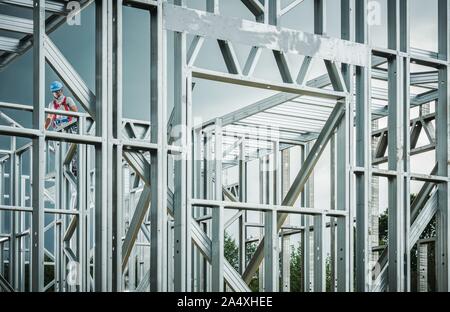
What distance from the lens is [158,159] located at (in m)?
11.8

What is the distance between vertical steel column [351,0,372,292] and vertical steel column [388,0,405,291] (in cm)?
59

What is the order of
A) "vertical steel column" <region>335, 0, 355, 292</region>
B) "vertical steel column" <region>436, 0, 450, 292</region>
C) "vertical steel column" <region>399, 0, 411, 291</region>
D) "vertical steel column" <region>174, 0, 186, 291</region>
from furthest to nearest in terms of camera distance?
"vertical steel column" <region>436, 0, 450, 292</region> → "vertical steel column" <region>399, 0, 411, 291</region> → "vertical steel column" <region>335, 0, 355, 292</region> → "vertical steel column" <region>174, 0, 186, 291</region>

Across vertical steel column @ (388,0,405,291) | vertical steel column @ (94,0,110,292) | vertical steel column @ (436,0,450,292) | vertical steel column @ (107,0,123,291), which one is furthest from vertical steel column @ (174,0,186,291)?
vertical steel column @ (436,0,450,292)

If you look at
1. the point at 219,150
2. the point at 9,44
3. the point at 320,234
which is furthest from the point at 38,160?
the point at 219,150

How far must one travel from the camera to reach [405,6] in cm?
1465

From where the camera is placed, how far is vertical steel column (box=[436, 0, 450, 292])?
14711 mm

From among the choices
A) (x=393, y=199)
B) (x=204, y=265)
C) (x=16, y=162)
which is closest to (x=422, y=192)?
(x=393, y=199)

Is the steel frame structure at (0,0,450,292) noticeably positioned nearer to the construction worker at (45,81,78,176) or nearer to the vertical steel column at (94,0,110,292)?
the vertical steel column at (94,0,110,292)

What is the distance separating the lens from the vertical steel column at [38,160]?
35.1 feet

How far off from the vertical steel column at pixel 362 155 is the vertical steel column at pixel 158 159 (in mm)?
3481

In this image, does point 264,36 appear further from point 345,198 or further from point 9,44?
point 9,44

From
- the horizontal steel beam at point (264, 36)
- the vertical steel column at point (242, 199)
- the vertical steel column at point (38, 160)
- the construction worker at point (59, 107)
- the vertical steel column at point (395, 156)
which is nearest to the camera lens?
the vertical steel column at point (38, 160)

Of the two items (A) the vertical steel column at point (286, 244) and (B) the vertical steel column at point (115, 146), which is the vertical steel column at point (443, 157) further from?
(A) the vertical steel column at point (286, 244)

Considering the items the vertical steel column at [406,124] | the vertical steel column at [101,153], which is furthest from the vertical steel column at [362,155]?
the vertical steel column at [101,153]
